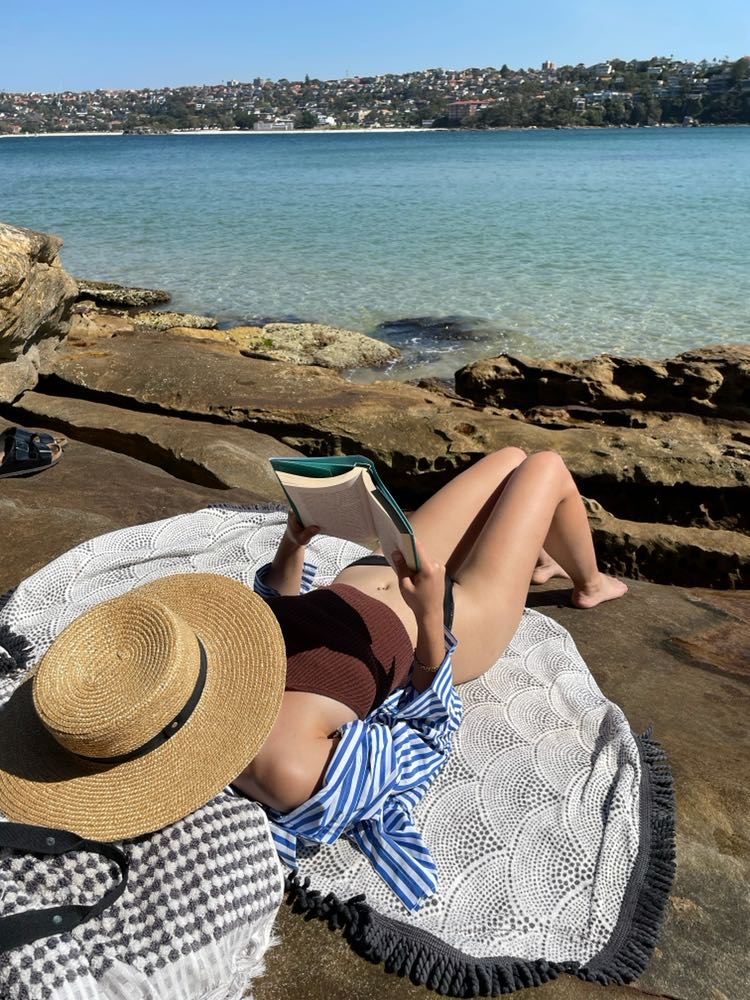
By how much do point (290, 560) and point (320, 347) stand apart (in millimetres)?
8622

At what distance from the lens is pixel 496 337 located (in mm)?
12141

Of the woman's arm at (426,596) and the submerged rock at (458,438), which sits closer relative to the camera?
the woman's arm at (426,596)

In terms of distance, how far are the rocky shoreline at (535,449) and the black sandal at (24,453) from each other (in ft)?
0.29

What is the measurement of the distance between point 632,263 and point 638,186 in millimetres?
19604

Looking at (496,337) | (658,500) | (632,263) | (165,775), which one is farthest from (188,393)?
(632,263)

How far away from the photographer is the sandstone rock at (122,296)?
14.4 metres

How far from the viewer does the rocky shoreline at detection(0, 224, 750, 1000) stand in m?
2.14

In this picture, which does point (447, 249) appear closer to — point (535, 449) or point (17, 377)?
point (17, 377)

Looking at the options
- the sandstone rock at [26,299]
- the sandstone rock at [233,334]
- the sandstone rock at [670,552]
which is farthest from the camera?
the sandstone rock at [233,334]

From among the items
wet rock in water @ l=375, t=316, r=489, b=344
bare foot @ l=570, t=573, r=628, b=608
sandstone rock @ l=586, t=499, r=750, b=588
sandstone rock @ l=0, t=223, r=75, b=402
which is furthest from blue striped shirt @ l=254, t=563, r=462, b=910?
wet rock in water @ l=375, t=316, r=489, b=344

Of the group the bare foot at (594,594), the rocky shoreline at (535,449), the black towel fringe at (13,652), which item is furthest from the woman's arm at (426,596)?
the bare foot at (594,594)

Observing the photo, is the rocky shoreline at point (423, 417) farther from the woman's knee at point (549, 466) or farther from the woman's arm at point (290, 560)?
the woman's arm at point (290, 560)

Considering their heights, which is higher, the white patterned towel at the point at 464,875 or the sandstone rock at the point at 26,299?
the sandstone rock at the point at 26,299

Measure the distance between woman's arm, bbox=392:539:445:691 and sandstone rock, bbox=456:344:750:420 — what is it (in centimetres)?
472
